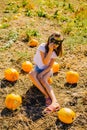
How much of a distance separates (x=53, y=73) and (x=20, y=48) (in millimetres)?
1444

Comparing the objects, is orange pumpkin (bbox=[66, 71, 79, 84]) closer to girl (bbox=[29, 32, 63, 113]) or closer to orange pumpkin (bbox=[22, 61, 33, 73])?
girl (bbox=[29, 32, 63, 113])

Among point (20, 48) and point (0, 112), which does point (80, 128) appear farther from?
point (20, 48)

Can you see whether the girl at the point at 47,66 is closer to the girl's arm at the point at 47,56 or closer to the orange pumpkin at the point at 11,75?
the girl's arm at the point at 47,56

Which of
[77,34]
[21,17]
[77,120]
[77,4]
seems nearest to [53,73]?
[77,120]

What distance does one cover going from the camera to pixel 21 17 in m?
10.4

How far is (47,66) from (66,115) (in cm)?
114

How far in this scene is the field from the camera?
5793 mm

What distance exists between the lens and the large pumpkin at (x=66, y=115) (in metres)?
5.64

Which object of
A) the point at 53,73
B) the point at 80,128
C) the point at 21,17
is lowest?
the point at 80,128

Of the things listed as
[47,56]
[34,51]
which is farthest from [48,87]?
[34,51]

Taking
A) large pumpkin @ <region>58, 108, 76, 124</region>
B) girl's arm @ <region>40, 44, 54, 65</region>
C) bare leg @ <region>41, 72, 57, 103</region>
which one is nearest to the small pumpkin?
girl's arm @ <region>40, 44, 54, 65</region>

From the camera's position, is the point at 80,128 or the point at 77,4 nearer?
the point at 80,128

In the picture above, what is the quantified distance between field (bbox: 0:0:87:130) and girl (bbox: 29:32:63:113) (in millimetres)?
162

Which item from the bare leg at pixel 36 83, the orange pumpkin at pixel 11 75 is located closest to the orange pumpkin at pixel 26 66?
the orange pumpkin at pixel 11 75
